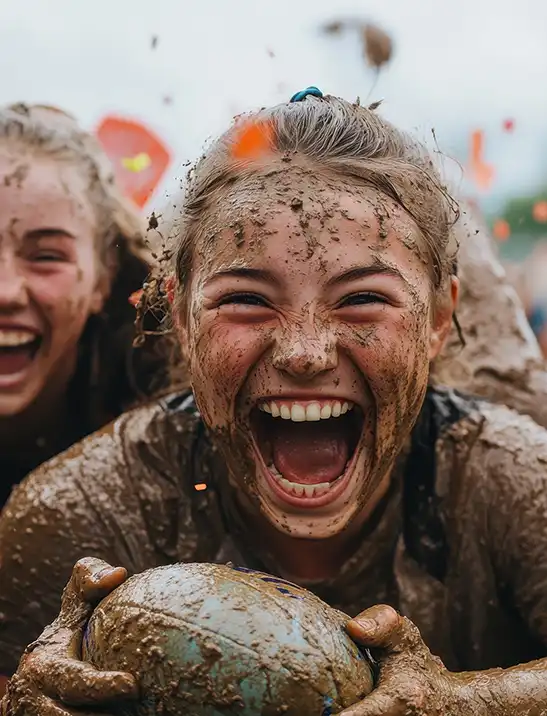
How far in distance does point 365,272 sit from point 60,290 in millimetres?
1717

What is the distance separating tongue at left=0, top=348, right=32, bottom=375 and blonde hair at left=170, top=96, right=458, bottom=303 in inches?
51.0

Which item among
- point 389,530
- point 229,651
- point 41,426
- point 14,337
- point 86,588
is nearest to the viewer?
point 229,651

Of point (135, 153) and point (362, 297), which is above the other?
point (135, 153)

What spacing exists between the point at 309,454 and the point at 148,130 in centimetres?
321

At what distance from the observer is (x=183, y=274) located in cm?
287

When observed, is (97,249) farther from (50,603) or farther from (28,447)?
(50,603)

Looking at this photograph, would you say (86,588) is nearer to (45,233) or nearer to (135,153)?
(45,233)

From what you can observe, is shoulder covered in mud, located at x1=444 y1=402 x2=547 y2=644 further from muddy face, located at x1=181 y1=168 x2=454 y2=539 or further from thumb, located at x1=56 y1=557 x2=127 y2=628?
thumb, located at x1=56 y1=557 x2=127 y2=628

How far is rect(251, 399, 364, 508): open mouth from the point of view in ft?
8.40

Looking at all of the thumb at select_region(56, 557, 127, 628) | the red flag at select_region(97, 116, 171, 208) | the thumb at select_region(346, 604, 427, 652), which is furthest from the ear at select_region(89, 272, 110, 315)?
the thumb at select_region(346, 604, 427, 652)

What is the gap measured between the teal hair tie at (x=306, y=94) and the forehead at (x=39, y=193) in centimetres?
132

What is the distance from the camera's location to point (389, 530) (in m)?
2.98

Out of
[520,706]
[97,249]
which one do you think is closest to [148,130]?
[97,249]

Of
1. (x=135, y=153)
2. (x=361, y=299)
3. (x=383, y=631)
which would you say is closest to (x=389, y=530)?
(x=361, y=299)
